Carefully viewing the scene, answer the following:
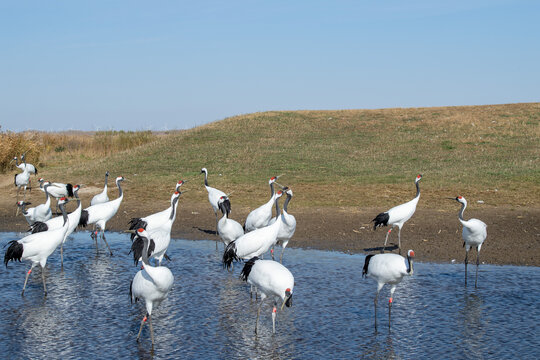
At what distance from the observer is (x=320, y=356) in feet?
23.9

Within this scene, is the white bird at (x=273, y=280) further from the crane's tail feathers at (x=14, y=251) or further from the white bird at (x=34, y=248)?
the crane's tail feathers at (x=14, y=251)

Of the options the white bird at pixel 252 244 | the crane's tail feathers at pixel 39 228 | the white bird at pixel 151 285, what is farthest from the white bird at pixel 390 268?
the crane's tail feathers at pixel 39 228

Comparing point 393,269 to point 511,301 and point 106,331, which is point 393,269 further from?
point 106,331

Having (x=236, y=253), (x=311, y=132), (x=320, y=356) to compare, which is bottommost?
(x=320, y=356)

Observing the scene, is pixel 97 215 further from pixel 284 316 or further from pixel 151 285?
pixel 284 316

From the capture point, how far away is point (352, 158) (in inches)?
1054

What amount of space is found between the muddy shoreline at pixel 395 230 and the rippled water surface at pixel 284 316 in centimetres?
107

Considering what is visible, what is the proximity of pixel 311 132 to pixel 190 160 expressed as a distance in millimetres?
9554

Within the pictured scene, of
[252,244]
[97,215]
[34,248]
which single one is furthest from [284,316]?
[97,215]

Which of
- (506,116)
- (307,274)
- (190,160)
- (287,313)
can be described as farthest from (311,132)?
(287,313)

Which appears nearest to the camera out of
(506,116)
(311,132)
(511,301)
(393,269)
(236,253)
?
(393,269)

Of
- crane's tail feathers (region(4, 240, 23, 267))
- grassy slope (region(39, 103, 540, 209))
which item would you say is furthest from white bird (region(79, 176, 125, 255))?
grassy slope (region(39, 103, 540, 209))

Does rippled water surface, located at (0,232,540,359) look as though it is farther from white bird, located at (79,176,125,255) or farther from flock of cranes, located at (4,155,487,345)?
white bird, located at (79,176,125,255)

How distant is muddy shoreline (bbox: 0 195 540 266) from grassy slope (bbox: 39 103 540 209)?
47.3 inches
